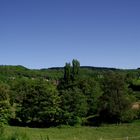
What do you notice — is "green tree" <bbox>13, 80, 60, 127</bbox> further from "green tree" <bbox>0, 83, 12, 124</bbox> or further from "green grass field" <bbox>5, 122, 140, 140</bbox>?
"green grass field" <bbox>5, 122, 140, 140</bbox>

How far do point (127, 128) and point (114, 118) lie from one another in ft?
33.1

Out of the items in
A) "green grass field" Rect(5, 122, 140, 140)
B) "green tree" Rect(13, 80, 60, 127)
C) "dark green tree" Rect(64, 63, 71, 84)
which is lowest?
"green grass field" Rect(5, 122, 140, 140)

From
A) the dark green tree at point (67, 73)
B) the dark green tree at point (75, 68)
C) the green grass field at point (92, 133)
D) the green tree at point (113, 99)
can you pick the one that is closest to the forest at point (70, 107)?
the green tree at point (113, 99)

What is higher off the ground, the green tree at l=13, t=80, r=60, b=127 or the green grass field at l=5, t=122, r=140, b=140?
the green tree at l=13, t=80, r=60, b=127

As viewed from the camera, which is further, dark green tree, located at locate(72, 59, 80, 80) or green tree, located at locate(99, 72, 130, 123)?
dark green tree, located at locate(72, 59, 80, 80)

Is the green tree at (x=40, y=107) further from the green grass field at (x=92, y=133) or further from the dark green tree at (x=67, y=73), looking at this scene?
the dark green tree at (x=67, y=73)

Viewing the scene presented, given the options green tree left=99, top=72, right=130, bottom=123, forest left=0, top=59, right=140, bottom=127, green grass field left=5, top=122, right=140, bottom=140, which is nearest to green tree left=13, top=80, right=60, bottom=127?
forest left=0, top=59, right=140, bottom=127

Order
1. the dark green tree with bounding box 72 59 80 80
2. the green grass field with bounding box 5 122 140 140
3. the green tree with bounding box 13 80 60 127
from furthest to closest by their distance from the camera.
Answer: the dark green tree with bounding box 72 59 80 80, the green tree with bounding box 13 80 60 127, the green grass field with bounding box 5 122 140 140

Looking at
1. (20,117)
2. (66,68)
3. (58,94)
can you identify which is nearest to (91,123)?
(58,94)

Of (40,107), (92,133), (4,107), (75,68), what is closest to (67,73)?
(75,68)

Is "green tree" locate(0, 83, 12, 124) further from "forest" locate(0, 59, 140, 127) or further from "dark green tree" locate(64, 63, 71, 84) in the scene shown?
"dark green tree" locate(64, 63, 71, 84)

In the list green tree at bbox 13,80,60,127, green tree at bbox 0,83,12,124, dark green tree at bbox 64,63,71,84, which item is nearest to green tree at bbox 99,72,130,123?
green tree at bbox 13,80,60,127

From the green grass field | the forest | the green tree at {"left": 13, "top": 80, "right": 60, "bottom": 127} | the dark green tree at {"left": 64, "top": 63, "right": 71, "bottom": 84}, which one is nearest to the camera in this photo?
the green grass field

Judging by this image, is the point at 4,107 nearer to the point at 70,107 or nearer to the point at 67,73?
the point at 70,107
